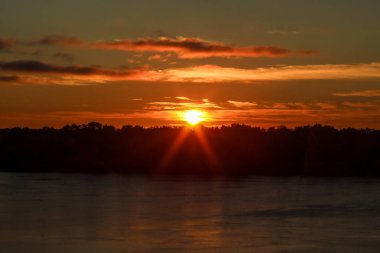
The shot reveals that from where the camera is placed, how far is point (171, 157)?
116 metres

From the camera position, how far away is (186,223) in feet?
117

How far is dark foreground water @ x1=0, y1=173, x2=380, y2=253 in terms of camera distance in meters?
28.0

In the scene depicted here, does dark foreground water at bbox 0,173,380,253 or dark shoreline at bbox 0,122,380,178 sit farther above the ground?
dark shoreline at bbox 0,122,380,178

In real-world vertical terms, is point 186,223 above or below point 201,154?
below

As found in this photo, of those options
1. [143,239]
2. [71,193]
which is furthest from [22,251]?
[71,193]

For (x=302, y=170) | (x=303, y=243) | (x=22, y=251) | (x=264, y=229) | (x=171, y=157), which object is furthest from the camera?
(x=171, y=157)

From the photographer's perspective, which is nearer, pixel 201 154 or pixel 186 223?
pixel 186 223

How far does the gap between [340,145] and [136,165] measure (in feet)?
102

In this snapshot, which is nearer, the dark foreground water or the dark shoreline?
the dark foreground water

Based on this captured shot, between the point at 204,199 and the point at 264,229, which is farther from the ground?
the point at 204,199

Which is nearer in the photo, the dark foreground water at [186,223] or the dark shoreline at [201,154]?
the dark foreground water at [186,223]

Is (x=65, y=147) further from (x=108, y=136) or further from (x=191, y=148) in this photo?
(x=191, y=148)

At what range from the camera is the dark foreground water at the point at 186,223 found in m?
28.0

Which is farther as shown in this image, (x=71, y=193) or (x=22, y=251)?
(x=71, y=193)
